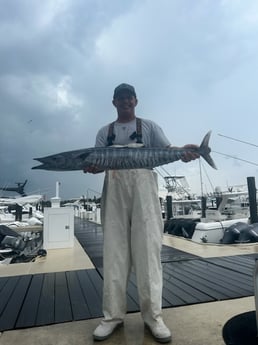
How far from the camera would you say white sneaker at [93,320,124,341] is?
2.14m

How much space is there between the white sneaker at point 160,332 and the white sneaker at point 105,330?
30 cm

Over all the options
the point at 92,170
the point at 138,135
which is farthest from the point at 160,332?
the point at 138,135

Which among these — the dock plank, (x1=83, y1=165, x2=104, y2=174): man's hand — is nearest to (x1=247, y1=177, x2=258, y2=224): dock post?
the dock plank

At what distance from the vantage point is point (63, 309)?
279cm

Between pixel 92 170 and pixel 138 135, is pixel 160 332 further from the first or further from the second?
pixel 138 135

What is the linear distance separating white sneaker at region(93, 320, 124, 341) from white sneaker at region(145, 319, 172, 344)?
0.30 meters

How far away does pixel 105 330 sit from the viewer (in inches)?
85.7

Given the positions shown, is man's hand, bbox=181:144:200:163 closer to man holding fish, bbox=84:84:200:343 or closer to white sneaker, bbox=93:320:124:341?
man holding fish, bbox=84:84:200:343

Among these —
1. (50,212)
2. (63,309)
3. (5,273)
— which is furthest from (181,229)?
(63,309)

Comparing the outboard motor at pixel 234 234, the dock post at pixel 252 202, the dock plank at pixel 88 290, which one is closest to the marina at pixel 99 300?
the dock plank at pixel 88 290

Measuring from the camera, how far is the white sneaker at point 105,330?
7.04 feet

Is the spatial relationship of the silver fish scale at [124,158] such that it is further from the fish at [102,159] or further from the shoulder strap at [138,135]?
the shoulder strap at [138,135]

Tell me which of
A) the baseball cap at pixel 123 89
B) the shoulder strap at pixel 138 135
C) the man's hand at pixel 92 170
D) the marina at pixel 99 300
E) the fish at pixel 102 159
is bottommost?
the marina at pixel 99 300

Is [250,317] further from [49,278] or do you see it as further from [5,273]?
[5,273]
